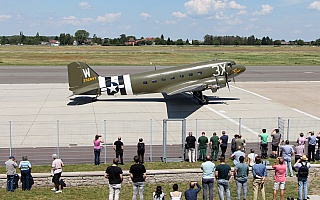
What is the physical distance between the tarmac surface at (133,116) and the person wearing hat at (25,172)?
3.57 m

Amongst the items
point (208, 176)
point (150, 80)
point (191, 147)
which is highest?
point (150, 80)

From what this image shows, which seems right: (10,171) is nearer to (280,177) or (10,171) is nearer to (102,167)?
(102,167)

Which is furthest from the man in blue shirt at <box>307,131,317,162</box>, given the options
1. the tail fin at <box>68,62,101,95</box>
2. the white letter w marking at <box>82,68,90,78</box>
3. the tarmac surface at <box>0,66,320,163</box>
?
the white letter w marking at <box>82,68,90,78</box>

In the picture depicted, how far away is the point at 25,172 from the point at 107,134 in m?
9.95

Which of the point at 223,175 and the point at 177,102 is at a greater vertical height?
the point at 177,102

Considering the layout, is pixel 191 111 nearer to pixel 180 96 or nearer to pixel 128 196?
pixel 180 96

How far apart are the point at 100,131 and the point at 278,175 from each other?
13971 mm

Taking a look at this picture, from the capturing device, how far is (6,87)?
45281 mm

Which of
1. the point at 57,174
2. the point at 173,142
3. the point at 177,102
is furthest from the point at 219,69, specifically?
the point at 57,174

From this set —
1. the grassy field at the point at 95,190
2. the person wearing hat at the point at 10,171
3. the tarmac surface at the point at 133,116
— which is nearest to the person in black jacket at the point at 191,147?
the tarmac surface at the point at 133,116

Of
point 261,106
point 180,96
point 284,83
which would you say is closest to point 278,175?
point 261,106

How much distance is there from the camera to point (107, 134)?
24.5m

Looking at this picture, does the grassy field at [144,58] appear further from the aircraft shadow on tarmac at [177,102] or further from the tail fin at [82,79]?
the tail fin at [82,79]

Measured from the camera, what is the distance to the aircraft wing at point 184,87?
33094 mm
